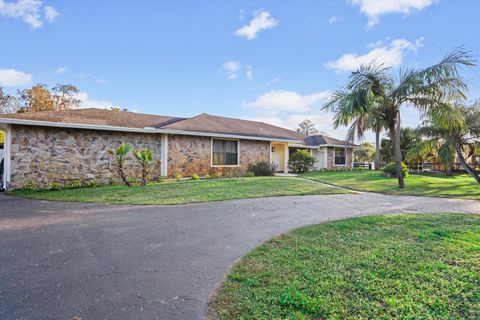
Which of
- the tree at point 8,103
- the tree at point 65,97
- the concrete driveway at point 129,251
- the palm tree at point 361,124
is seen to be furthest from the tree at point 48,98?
the palm tree at point 361,124

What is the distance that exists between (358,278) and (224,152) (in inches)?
525

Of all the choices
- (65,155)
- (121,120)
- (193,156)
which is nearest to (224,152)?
(193,156)

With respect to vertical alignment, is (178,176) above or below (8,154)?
below

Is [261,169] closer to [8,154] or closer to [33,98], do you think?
[8,154]

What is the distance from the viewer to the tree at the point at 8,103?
72.9ft

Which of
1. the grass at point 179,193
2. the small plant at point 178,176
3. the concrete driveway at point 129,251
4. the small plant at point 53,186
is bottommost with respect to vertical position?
the concrete driveway at point 129,251

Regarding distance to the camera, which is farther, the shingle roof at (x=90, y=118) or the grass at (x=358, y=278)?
the shingle roof at (x=90, y=118)

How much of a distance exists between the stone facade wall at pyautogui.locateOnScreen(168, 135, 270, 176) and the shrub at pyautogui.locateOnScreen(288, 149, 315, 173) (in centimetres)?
474

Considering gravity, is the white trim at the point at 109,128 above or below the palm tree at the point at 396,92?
below

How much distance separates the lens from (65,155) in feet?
35.8

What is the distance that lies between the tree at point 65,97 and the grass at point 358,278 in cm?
2847

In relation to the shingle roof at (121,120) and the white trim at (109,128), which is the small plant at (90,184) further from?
the shingle roof at (121,120)

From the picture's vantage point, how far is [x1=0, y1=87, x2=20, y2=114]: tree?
22219mm

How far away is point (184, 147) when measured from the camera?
14.1 m
